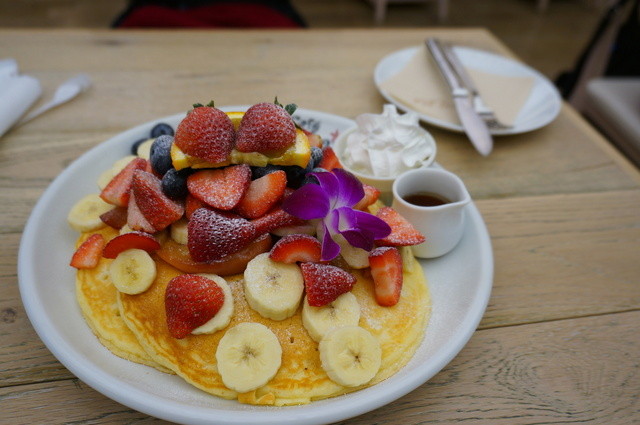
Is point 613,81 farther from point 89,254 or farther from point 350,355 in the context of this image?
point 89,254

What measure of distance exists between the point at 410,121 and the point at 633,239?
0.74 meters

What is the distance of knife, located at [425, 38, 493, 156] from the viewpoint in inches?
64.1

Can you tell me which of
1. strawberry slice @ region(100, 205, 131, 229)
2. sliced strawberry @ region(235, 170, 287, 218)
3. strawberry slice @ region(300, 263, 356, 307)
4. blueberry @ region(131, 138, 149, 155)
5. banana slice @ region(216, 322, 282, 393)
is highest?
sliced strawberry @ region(235, 170, 287, 218)

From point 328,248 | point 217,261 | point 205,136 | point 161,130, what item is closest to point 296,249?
point 328,248

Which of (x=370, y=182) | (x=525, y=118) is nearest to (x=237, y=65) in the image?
(x=370, y=182)

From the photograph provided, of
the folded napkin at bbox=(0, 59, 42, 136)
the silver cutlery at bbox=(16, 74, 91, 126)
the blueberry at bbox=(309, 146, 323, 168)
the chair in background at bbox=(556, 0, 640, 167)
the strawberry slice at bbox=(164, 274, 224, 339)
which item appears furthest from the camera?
the chair in background at bbox=(556, 0, 640, 167)

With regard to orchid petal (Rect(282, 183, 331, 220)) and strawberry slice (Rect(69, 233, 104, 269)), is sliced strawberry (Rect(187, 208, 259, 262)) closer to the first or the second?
orchid petal (Rect(282, 183, 331, 220))

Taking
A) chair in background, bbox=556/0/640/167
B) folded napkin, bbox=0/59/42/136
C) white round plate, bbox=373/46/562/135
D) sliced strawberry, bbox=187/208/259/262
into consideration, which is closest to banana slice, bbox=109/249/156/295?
sliced strawberry, bbox=187/208/259/262

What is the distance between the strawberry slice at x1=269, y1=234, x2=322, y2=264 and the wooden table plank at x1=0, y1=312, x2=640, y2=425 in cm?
35

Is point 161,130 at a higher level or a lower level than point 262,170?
lower

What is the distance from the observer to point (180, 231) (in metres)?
1.09

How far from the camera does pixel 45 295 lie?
1.04 m

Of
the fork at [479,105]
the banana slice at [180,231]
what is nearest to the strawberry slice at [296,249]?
the banana slice at [180,231]

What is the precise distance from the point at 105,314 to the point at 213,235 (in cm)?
32
